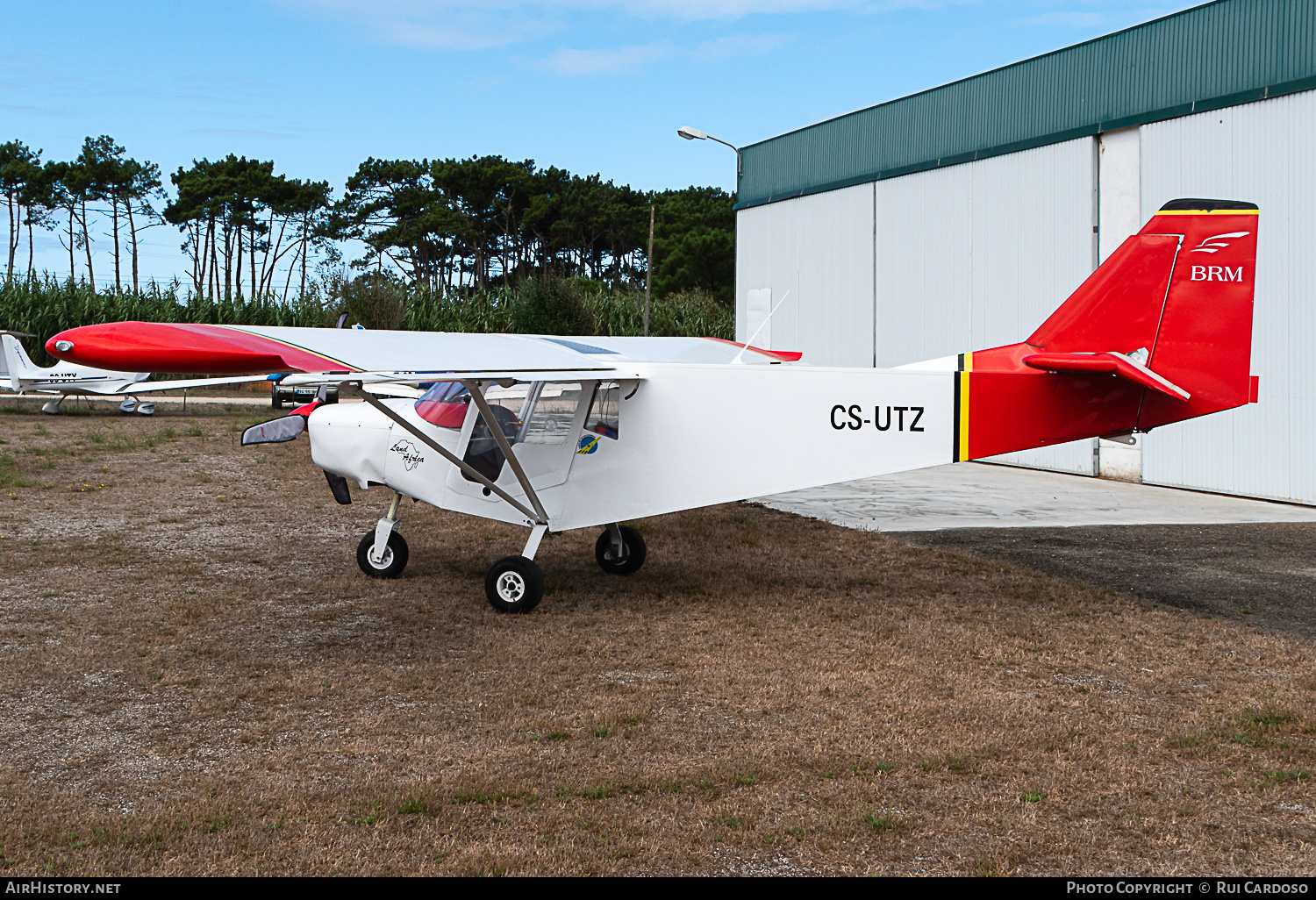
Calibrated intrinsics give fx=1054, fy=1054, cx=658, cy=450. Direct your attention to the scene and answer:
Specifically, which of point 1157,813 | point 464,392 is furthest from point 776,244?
point 1157,813

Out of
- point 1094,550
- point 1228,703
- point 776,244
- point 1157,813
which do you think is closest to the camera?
point 1157,813

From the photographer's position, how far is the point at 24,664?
20.7 ft

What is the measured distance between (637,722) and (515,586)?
264 cm

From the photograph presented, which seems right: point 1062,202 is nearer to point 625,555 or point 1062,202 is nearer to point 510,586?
point 625,555

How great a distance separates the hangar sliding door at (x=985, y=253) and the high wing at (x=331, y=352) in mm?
9634

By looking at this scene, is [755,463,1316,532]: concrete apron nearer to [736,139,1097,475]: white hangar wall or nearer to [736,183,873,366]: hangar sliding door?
[736,139,1097,475]: white hangar wall

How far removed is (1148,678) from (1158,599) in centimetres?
236

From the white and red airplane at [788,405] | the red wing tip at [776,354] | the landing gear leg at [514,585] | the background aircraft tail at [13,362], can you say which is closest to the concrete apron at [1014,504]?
the red wing tip at [776,354]

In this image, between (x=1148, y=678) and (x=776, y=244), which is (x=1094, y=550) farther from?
(x=776, y=244)

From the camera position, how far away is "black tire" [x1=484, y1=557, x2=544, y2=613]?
7.75 meters

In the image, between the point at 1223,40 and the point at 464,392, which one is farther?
the point at 1223,40

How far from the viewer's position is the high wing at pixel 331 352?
5887 millimetres

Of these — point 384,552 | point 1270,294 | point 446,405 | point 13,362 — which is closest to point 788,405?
point 446,405

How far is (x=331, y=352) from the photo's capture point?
6836 mm
